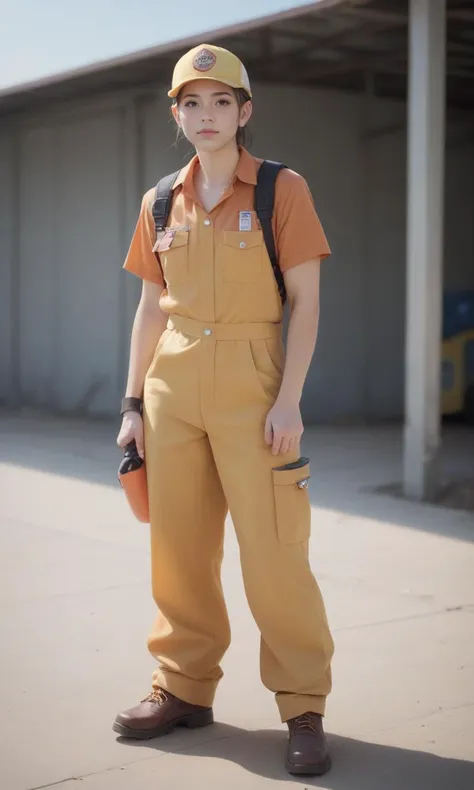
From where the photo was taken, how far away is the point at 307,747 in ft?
10.6

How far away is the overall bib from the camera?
3.27 m

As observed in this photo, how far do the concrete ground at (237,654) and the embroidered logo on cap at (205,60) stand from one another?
1912 mm

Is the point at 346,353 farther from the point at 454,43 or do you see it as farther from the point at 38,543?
the point at 38,543

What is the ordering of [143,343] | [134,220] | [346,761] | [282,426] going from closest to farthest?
[282,426]
[346,761]
[143,343]
[134,220]

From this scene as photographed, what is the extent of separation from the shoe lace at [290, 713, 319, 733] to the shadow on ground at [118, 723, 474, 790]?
112 millimetres

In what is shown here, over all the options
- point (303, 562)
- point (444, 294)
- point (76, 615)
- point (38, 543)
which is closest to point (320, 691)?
point (303, 562)

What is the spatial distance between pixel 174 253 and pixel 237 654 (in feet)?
5.53

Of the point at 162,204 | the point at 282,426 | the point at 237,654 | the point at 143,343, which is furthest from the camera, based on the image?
the point at 237,654

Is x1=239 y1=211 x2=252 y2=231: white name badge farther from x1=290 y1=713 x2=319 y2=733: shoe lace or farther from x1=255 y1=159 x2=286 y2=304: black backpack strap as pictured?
x1=290 y1=713 x2=319 y2=733: shoe lace

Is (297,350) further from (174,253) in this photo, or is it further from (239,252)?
(174,253)

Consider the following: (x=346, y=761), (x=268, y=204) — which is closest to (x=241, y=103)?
(x=268, y=204)

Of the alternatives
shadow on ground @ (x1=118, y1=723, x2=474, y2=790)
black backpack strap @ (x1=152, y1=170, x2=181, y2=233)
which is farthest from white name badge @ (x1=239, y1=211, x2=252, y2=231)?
shadow on ground @ (x1=118, y1=723, x2=474, y2=790)

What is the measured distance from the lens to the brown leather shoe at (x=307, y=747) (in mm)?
3219

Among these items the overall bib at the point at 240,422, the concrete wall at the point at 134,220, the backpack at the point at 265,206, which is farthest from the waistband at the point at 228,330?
the concrete wall at the point at 134,220
